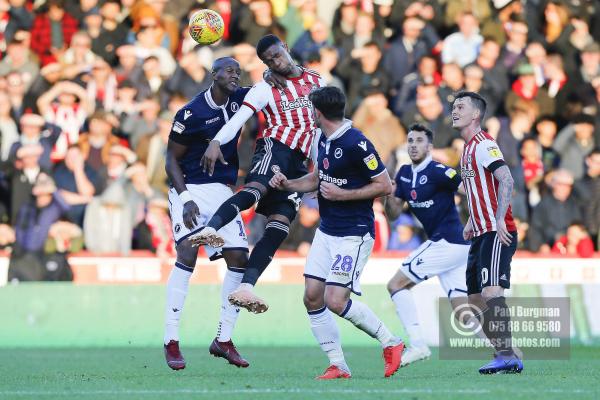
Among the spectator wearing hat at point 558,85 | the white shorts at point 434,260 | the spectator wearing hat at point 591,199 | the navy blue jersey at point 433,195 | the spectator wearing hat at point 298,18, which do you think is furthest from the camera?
the spectator wearing hat at point 298,18

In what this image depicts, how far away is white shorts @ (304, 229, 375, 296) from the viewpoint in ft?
34.1

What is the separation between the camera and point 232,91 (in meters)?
11.5

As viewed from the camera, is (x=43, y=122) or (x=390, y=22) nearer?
(x=43, y=122)

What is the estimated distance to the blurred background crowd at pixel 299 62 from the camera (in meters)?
17.4

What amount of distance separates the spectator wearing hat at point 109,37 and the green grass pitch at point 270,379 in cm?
635

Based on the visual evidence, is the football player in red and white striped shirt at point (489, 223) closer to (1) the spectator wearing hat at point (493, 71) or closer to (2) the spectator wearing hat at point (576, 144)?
(2) the spectator wearing hat at point (576, 144)

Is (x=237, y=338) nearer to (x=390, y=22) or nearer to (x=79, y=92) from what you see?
(x=79, y=92)

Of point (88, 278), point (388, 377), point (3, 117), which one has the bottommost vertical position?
Answer: point (388, 377)

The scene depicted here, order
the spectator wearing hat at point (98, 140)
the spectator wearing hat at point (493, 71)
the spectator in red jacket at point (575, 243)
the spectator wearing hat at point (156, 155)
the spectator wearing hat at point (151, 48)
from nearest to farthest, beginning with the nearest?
the spectator in red jacket at point (575, 243)
the spectator wearing hat at point (156, 155)
the spectator wearing hat at point (98, 140)
the spectator wearing hat at point (151, 48)
the spectator wearing hat at point (493, 71)

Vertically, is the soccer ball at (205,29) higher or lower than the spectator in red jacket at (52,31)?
lower

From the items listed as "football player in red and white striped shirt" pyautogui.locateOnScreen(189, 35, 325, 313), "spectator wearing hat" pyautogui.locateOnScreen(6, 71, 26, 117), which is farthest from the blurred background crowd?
"football player in red and white striped shirt" pyautogui.locateOnScreen(189, 35, 325, 313)

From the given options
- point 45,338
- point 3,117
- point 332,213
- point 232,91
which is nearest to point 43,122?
point 3,117

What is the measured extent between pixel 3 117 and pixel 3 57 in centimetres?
190

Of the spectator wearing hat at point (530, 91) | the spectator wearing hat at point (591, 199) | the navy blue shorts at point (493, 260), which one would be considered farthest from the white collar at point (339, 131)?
the spectator wearing hat at point (530, 91)
